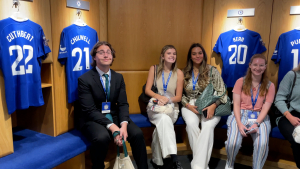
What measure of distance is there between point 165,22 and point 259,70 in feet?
5.01

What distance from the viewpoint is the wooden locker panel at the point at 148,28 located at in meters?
3.21

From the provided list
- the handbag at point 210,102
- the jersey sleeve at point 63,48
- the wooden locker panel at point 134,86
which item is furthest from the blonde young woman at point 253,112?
the jersey sleeve at point 63,48

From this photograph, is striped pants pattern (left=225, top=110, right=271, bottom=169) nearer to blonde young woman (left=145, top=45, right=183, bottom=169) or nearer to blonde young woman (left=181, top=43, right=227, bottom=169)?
blonde young woman (left=181, top=43, right=227, bottom=169)

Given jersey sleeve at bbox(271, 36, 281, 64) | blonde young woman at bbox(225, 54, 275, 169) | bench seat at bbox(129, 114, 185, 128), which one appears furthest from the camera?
jersey sleeve at bbox(271, 36, 281, 64)

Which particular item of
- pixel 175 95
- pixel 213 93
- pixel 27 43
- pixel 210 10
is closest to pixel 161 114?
pixel 175 95

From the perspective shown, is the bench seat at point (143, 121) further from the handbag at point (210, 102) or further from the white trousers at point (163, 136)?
the handbag at point (210, 102)

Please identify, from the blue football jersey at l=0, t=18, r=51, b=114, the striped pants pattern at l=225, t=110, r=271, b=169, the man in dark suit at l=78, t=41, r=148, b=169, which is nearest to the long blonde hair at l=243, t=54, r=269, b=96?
the striped pants pattern at l=225, t=110, r=271, b=169

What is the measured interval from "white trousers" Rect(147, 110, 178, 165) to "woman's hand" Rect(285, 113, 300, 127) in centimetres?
125

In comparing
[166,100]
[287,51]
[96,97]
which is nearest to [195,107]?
[166,100]

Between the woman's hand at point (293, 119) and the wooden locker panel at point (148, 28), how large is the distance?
63.7 inches

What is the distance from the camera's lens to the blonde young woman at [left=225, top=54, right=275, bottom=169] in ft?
7.99

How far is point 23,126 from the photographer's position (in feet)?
9.06

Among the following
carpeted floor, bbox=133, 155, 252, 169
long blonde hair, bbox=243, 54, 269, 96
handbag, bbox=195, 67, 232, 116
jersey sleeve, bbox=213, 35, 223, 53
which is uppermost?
jersey sleeve, bbox=213, 35, 223, 53

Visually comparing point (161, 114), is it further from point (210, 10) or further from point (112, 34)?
point (210, 10)
